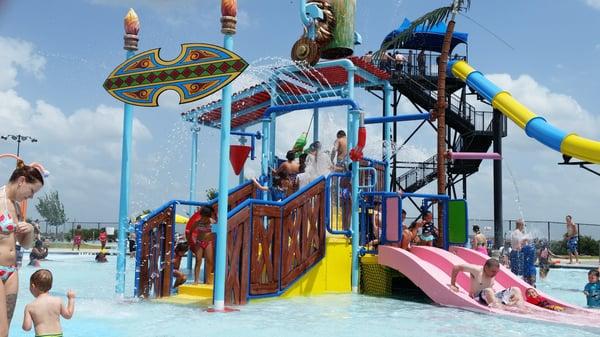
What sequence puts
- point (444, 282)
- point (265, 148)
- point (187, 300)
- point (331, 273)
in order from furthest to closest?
1. point (265, 148)
2. point (331, 273)
3. point (444, 282)
4. point (187, 300)

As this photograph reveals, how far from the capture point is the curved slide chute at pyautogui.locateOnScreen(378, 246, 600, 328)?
7.55 m

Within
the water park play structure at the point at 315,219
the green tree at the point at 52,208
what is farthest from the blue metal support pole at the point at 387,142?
the green tree at the point at 52,208

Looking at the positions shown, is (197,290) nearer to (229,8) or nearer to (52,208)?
(229,8)

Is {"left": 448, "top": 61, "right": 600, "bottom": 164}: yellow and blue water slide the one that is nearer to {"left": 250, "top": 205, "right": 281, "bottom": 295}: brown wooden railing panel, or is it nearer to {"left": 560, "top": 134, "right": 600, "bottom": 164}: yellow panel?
{"left": 560, "top": 134, "right": 600, "bottom": 164}: yellow panel

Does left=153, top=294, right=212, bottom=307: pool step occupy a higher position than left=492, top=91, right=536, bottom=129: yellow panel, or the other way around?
left=492, top=91, right=536, bottom=129: yellow panel

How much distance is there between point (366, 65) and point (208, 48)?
5315 mm

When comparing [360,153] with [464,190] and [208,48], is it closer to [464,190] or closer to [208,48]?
[208,48]

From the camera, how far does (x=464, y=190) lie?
2453 centimetres

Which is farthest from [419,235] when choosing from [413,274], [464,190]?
[464,190]

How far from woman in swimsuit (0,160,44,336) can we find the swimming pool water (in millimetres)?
1945

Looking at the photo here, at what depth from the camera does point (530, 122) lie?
52.0 feet

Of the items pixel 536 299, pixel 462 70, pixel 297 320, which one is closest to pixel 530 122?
pixel 462 70

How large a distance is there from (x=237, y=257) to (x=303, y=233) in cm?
157

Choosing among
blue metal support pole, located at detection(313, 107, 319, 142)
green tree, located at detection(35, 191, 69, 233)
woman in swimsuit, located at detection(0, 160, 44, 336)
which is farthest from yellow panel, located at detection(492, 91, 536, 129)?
green tree, located at detection(35, 191, 69, 233)
